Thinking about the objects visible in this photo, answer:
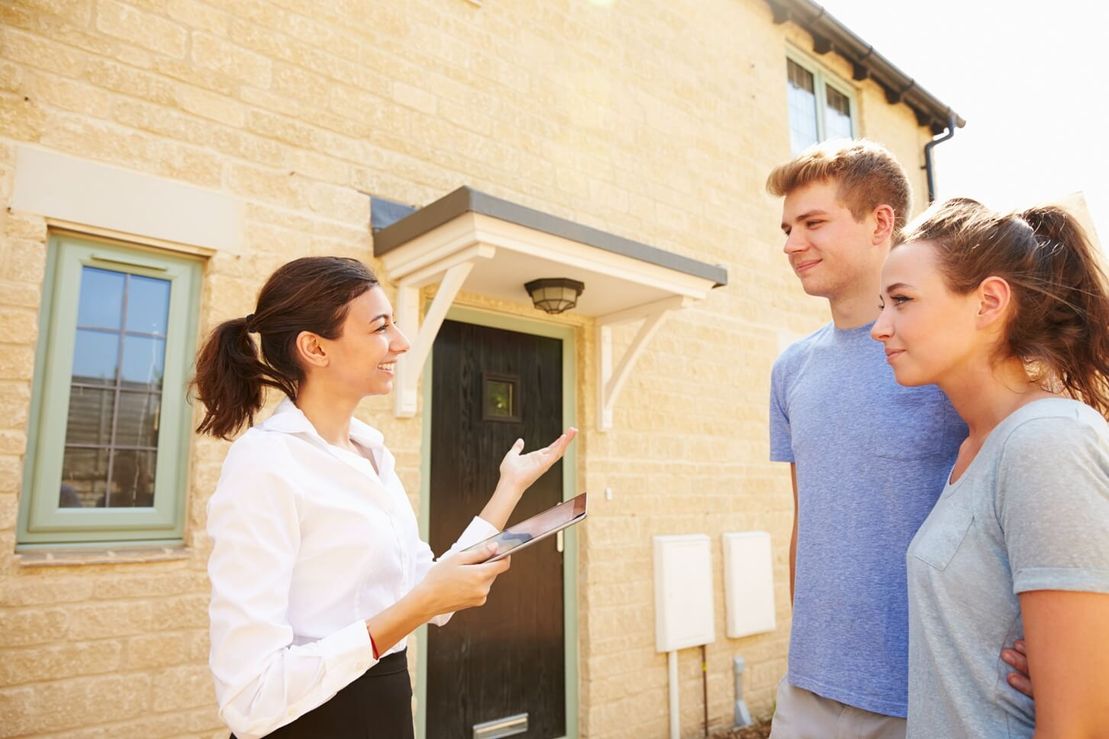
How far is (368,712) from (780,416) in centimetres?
134

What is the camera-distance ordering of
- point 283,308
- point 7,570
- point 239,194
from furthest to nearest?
point 239,194
point 7,570
point 283,308

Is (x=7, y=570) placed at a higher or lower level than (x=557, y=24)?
lower

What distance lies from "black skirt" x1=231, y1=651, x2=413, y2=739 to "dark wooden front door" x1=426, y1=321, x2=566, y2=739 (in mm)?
2254

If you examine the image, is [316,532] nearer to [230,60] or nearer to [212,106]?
[212,106]

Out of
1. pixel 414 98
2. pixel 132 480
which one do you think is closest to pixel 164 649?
pixel 132 480

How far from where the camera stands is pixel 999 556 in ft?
3.87

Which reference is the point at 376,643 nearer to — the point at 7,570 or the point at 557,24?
the point at 7,570

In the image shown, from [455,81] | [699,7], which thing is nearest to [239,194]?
[455,81]

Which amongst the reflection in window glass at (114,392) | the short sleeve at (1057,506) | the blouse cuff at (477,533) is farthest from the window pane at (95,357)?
the short sleeve at (1057,506)

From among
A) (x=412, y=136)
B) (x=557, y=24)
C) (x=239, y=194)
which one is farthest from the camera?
(x=557, y=24)

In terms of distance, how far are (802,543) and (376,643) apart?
1.06 meters

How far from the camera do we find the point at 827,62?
742 centimetres

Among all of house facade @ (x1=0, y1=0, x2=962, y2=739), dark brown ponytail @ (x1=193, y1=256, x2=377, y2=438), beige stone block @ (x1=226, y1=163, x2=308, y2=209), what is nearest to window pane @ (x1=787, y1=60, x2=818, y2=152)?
house facade @ (x1=0, y1=0, x2=962, y2=739)

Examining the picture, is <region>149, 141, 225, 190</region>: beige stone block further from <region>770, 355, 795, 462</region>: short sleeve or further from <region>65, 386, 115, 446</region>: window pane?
<region>770, 355, 795, 462</region>: short sleeve
